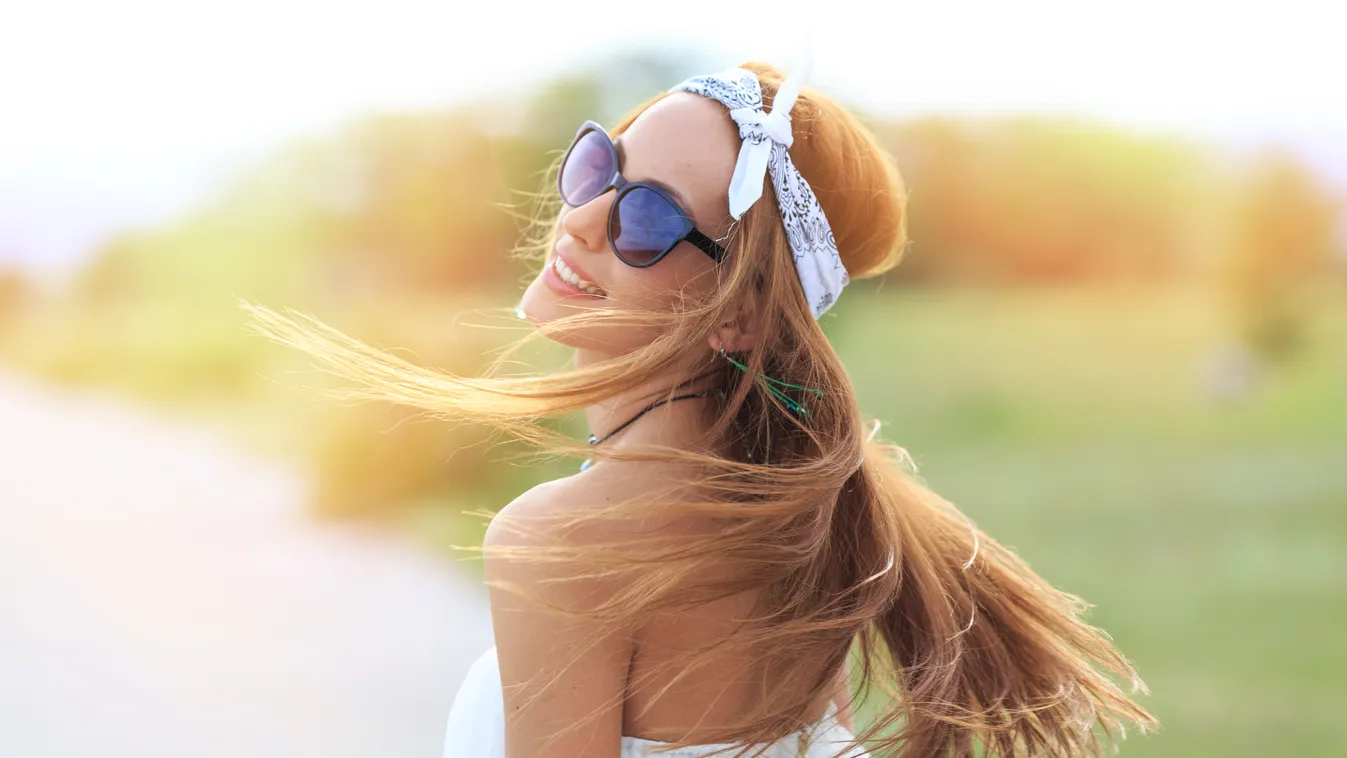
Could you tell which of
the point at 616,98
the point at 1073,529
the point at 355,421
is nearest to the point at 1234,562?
the point at 1073,529

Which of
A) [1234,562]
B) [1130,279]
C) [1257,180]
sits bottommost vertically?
[1234,562]

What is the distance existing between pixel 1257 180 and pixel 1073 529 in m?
2.97

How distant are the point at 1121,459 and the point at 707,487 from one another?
19.6ft

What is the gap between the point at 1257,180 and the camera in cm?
725

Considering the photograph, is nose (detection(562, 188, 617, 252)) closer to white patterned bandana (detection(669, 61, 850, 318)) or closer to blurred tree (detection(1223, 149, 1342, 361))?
white patterned bandana (detection(669, 61, 850, 318))

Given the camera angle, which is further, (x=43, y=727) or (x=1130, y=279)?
(x=1130, y=279)

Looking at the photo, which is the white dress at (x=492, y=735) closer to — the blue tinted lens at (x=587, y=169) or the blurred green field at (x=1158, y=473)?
the blue tinted lens at (x=587, y=169)

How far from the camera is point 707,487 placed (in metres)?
1.45

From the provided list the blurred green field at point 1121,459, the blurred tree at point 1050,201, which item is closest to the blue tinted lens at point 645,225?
the blurred green field at point 1121,459

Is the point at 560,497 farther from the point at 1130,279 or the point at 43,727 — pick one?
the point at 1130,279

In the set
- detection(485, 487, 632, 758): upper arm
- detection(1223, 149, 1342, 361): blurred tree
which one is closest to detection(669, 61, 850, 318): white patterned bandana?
detection(485, 487, 632, 758): upper arm

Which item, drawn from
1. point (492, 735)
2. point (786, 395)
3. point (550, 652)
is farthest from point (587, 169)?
point (492, 735)

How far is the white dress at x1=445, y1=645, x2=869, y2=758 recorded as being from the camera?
151 cm

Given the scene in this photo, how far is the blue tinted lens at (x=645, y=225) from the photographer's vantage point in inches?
58.9
